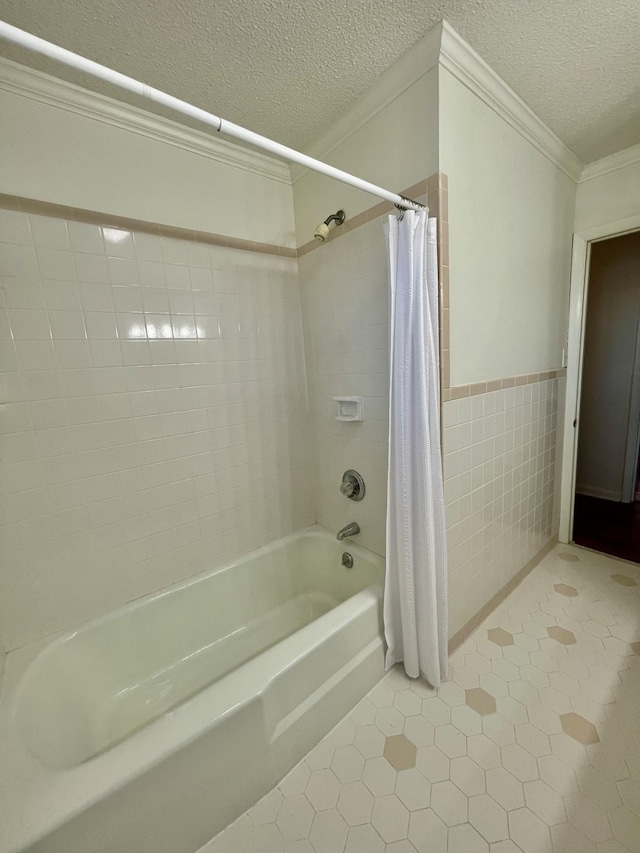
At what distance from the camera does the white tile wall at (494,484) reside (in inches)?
55.2

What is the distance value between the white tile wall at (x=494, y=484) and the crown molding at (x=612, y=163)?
3.70ft

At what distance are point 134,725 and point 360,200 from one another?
225cm

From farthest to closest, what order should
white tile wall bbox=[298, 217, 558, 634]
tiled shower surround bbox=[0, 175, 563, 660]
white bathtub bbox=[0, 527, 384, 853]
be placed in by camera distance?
white tile wall bbox=[298, 217, 558, 634] → tiled shower surround bbox=[0, 175, 563, 660] → white bathtub bbox=[0, 527, 384, 853]

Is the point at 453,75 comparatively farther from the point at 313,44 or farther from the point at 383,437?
the point at 383,437

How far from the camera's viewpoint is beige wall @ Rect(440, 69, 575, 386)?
1.23 meters

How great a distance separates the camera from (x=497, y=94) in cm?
128

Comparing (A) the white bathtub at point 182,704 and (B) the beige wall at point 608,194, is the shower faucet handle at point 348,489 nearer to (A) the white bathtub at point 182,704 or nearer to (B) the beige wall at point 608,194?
(A) the white bathtub at point 182,704

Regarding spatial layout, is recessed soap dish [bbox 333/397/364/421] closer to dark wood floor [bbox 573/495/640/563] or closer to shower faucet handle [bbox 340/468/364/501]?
shower faucet handle [bbox 340/468/364/501]

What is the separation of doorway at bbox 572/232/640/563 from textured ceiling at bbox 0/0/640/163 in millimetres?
1693

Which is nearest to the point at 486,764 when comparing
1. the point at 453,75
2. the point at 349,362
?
the point at 349,362

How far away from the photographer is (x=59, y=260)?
1.21 meters

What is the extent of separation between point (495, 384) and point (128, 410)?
Answer: 1.58 metres

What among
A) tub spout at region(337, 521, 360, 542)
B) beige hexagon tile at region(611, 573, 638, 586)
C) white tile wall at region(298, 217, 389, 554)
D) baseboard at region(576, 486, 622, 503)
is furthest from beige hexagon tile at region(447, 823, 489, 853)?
baseboard at region(576, 486, 622, 503)

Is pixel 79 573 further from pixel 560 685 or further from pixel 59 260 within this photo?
pixel 560 685
